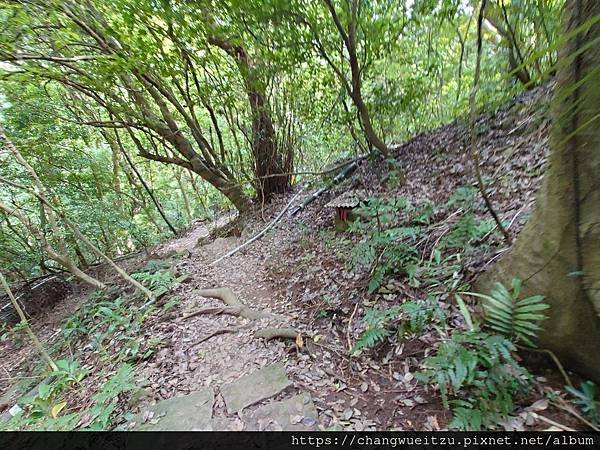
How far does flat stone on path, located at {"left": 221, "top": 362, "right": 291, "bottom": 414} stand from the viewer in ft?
7.09

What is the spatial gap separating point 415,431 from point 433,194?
268cm

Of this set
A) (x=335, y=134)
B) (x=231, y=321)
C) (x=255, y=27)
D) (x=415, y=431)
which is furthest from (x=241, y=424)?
(x=335, y=134)

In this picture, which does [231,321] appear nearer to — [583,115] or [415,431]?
[415,431]

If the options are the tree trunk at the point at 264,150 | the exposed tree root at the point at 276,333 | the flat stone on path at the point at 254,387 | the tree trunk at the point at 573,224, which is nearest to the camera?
the tree trunk at the point at 573,224

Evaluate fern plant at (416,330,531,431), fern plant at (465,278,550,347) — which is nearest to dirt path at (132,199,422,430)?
fern plant at (416,330,531,431)

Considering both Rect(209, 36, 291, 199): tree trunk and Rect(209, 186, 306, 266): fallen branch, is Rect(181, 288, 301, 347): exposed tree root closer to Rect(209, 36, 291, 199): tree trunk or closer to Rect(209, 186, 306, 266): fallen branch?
Rect(209, 186, 306, 266): fallen branch

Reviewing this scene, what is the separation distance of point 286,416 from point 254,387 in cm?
40

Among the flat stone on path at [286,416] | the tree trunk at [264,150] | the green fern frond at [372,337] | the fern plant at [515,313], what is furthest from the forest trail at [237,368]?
the tree trunk at [264,150]

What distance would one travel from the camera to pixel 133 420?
2180 millimetres

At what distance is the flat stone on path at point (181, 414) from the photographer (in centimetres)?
204

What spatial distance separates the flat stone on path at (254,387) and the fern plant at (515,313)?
1504mm

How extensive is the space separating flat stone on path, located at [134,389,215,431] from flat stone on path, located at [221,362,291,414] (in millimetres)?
145

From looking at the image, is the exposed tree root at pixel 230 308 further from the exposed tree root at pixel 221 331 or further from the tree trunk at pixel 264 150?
the tree trunk at pixel 264 150

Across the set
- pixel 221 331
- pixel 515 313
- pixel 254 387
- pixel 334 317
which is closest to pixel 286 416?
pixel 254 387
